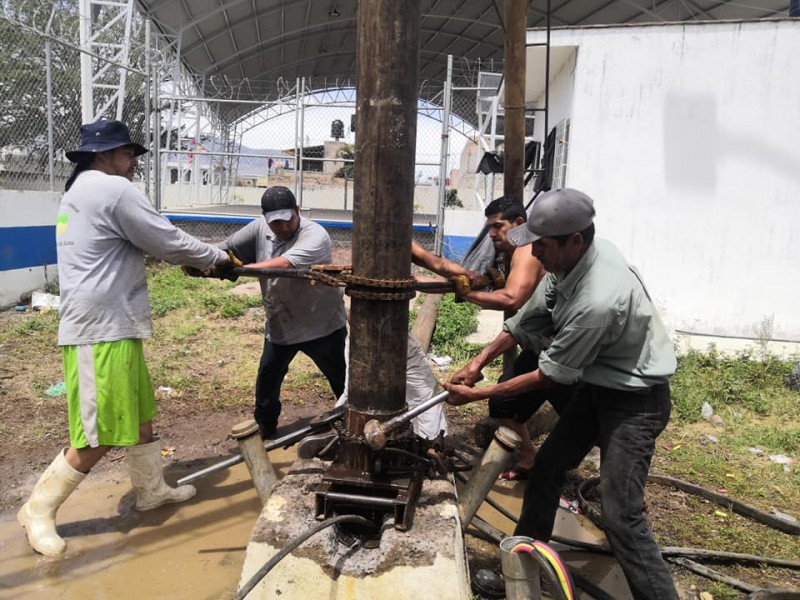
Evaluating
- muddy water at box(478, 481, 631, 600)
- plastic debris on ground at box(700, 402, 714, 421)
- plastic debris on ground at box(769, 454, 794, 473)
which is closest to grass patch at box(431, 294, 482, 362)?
plastic debris on ground at box(700, 402, 714, 421)

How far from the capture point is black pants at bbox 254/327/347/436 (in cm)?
412

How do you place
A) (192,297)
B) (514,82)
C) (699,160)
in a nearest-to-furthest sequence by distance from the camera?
(514,82)
(699,160)
(192,297)

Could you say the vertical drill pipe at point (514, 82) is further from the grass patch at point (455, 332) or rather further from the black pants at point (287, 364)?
the grass patch at point (455, 332)

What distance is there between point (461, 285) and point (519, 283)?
2.21 feet

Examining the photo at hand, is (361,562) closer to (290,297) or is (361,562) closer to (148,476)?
(148,476)

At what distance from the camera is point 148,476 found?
11.2ft

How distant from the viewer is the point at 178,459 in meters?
4.23

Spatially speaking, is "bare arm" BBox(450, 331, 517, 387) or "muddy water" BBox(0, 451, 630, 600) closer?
"muddy water" BBox(0, 451, 630, 600)

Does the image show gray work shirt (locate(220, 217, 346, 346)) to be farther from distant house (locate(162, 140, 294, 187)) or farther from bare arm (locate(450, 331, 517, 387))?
distant house (locate(162, 140, 294, 187))

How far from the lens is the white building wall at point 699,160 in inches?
277

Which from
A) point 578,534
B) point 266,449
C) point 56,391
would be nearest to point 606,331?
point 266,449

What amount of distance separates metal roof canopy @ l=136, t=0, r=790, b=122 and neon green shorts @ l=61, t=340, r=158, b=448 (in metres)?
13.3

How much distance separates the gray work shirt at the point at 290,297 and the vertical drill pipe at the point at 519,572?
7.58 feet

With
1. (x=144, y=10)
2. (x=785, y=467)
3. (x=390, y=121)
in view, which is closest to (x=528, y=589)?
(x=390, y=121)
